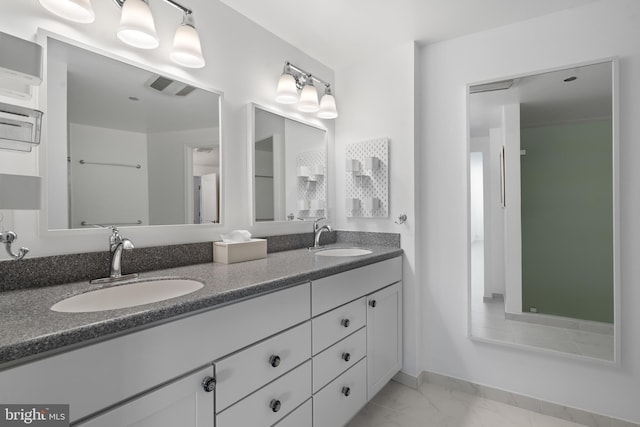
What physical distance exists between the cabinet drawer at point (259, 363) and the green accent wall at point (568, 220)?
1509 mm

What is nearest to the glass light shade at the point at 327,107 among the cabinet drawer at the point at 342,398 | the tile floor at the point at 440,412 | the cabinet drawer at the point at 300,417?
the cabinet drawer at the point at 342,398

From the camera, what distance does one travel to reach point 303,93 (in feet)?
7.27

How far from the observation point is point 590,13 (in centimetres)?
179

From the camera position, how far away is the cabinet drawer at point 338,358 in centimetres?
146

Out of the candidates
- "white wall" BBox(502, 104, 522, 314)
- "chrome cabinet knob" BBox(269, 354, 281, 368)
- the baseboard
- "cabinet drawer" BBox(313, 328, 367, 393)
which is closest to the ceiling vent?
"chrome cabinet knob" BBox(269, 354, 281, 368)

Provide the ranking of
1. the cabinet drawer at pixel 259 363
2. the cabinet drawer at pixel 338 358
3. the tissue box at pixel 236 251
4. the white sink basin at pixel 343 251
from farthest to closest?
1. the white sink basin at pixel 343 251
2. the tissue box at pixel 236 251
3. the cabinet drawer at pixel 338 358
4. the cabinet drawer at pixel 259 363

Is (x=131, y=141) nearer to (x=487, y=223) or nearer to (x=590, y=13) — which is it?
(x=487, y=223)

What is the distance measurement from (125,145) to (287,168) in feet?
3.40

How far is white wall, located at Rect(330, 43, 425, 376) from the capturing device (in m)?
2.23

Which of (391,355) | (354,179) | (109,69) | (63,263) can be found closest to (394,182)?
(354,179)

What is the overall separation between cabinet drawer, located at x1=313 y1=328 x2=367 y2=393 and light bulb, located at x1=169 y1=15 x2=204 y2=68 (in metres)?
1.50

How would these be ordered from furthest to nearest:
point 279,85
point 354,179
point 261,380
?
1. point 354,179
2. point 279,85
3. point 261,380

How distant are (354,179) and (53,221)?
1844 millimetres

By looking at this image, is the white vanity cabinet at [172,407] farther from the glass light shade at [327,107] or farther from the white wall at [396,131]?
the glass light shade at [327,107]
